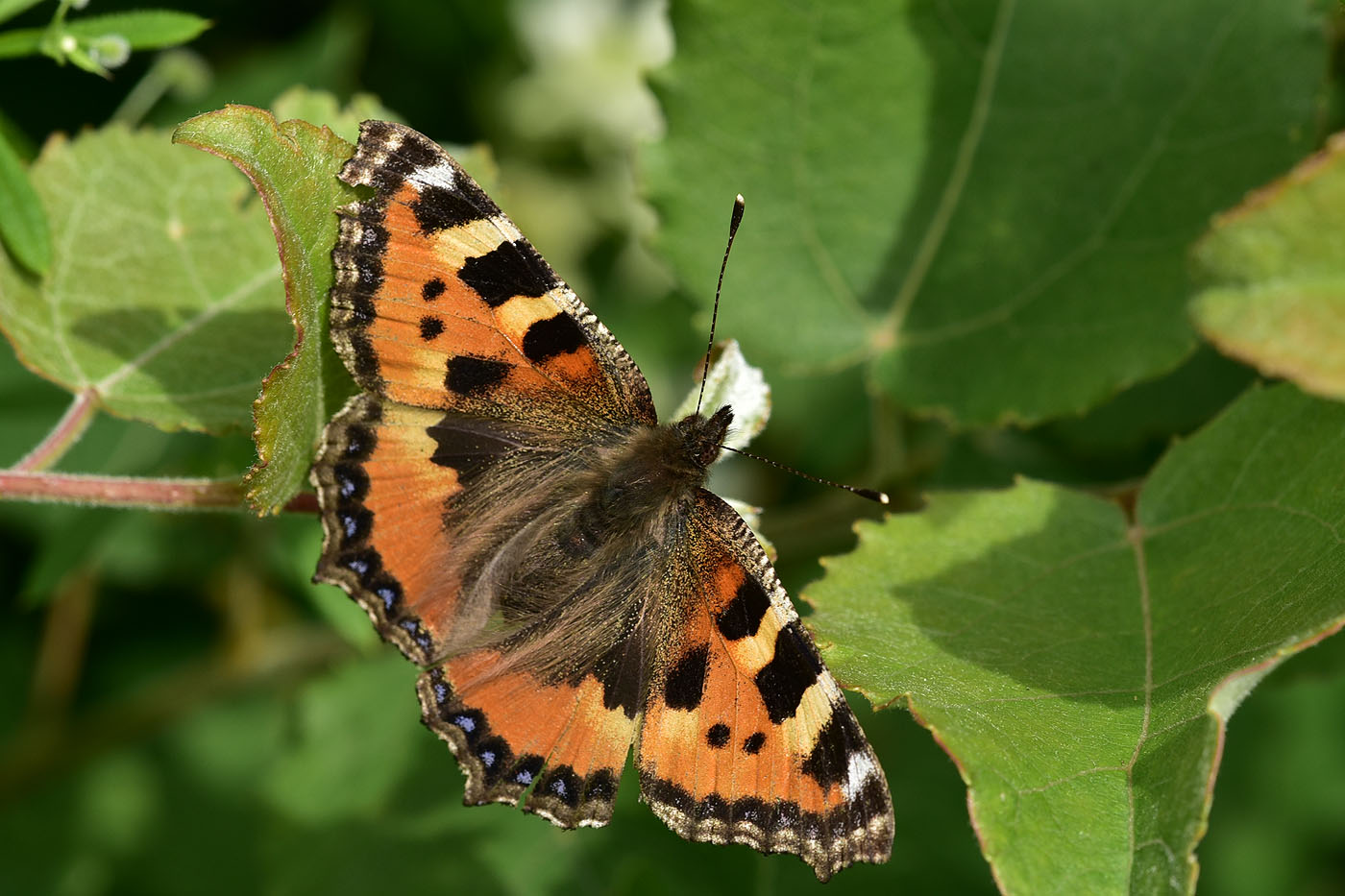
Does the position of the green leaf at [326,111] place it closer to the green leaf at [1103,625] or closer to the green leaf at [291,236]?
the green leaf at [291,236]

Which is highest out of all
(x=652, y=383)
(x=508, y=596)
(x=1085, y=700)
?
(x=652, y=383)

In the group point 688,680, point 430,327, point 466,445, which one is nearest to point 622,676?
point 688,680

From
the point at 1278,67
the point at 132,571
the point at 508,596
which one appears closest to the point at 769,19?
the point at 1278,67

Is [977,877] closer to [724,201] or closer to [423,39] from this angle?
[724,201]

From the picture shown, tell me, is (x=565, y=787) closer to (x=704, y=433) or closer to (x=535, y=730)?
(x=535, y=730)

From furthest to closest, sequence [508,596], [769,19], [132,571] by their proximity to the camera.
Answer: [132,571], [769,19], [508,596]

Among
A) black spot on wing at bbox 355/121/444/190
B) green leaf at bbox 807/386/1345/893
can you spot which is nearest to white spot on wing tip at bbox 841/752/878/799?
green leaf at bbox 807/386/1345/893

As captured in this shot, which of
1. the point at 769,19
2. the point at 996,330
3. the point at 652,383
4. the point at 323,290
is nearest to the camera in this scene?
the point at 323,290

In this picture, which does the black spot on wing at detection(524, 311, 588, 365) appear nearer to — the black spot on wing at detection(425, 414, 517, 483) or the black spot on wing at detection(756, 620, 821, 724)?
the black spot on wing at detection(425, 414, 517, 483)
